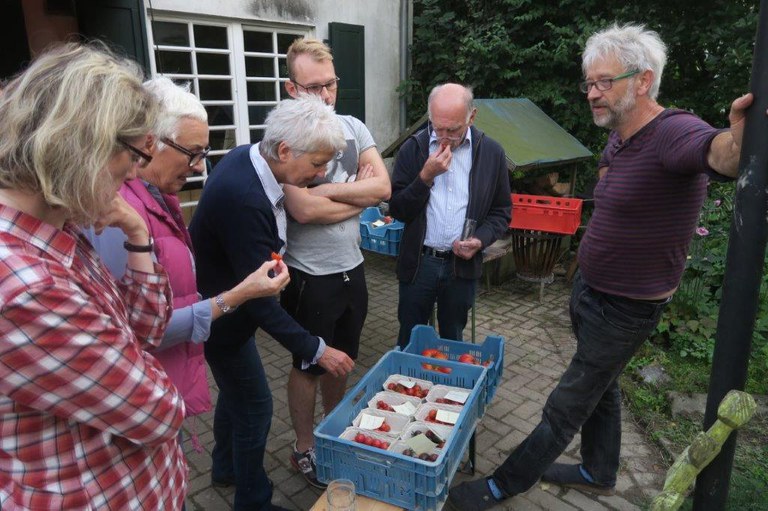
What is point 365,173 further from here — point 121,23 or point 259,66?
point 259,66

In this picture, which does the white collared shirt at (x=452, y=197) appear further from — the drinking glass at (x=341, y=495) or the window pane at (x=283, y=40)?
the window pane at (x=283, y=40)

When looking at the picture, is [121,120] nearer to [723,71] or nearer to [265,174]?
[265,174]

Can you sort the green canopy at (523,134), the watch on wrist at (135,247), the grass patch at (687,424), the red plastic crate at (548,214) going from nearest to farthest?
the watch on wrist at (135,247) → the grass patch at (687,424) → the red plastic crate at (548,214) → the green canopy at (523,134)

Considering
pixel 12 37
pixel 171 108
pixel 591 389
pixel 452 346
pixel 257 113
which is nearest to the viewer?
pixel 171 108

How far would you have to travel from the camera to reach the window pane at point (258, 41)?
6230 mm

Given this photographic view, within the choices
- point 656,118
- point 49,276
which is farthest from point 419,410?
point 49,276

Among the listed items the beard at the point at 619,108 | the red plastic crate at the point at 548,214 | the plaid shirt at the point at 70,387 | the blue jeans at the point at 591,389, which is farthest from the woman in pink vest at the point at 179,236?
the red plastic crate at the point at 548,214

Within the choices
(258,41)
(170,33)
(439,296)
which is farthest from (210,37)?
(439,296)

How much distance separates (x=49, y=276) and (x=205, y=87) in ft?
17.9

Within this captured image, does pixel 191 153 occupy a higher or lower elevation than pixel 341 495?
higher

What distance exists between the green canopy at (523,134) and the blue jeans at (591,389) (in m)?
2.99

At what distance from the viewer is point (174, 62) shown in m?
5.59

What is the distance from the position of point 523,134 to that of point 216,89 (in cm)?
353

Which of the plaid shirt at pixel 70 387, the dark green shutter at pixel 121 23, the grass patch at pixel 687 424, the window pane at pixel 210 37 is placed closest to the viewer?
the plaid shirt at pixel 70 387
